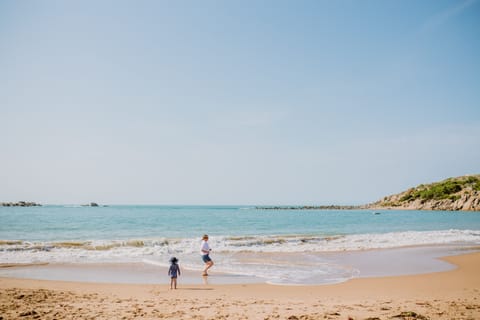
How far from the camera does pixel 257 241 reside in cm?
2639


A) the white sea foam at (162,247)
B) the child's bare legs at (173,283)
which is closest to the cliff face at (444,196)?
the white sea foam at (162,247)

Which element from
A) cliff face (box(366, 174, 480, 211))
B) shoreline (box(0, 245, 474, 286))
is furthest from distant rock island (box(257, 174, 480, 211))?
shoreline (box(0, 245, 474, 286))

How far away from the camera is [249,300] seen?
30.2 feet

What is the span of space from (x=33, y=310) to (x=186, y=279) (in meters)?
5.76

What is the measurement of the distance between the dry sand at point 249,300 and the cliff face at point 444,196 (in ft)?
276

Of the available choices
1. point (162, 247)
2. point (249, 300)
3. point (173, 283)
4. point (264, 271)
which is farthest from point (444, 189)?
point (249, 300)

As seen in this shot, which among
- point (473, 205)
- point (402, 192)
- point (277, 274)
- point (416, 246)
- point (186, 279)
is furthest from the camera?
point (402, 192)

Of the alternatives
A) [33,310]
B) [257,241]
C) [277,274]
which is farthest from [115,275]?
[257,241]

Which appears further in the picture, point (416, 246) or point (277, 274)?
point (416, 246)

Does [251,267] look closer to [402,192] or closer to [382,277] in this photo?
[382,277]

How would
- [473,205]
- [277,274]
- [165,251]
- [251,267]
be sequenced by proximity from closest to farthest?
[277,274], [251,267], [165,251], [473,205]

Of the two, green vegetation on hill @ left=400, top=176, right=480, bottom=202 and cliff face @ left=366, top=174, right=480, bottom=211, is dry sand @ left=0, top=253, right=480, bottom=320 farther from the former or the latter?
green vegetation on hill @ left=400, top=176, right=480, bottom=202

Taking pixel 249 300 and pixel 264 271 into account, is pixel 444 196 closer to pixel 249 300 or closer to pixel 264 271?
pixel 264 271

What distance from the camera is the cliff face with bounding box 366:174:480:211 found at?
81.4m
